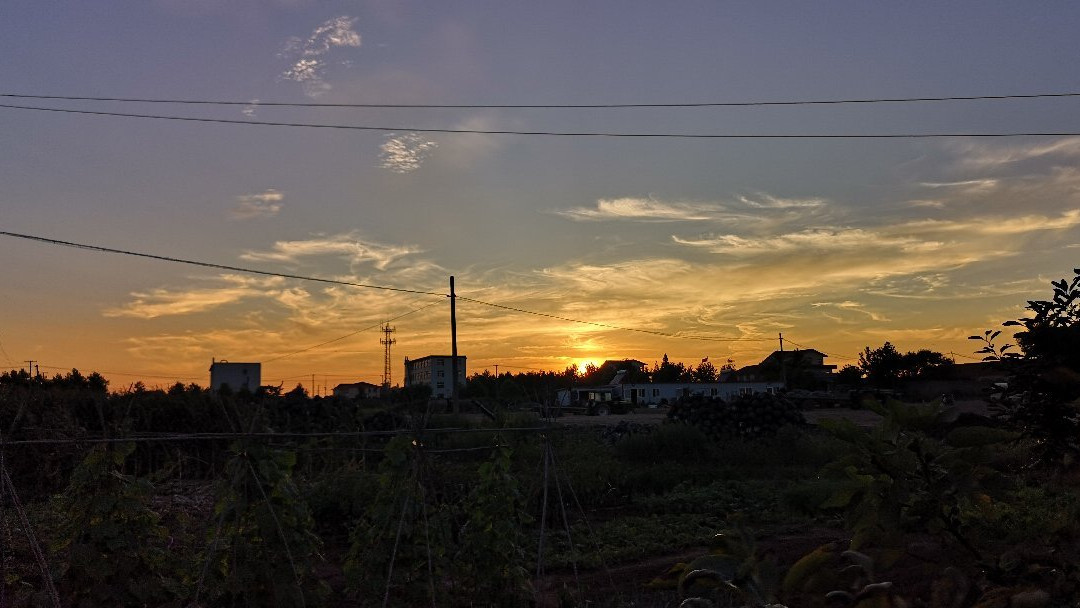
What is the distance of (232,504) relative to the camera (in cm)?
591

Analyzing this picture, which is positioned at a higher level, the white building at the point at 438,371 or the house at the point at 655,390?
the white building at the point at 438,371

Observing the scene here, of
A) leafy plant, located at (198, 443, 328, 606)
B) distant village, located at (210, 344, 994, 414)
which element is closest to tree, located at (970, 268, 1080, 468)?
leafy plant, located at (198, 443, 328, 606)

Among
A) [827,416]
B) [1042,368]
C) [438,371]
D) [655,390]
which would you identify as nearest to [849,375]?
[655,390]

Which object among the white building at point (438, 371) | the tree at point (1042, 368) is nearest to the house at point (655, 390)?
the white building at point (438, 371)

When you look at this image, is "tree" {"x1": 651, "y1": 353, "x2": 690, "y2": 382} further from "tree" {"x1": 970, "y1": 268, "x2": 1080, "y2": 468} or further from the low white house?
"tree" {"x1": 970, "y1": 268, "x2": 1080, "y2": 468}

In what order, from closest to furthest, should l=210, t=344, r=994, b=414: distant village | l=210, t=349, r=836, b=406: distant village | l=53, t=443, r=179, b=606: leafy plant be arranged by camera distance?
1. l=53, t=443, r=179, b=606: leafy plant
2. l=210, t=344, r=994, b=414: distant village
3. l=210, t=349, r=836, b=406: distant village

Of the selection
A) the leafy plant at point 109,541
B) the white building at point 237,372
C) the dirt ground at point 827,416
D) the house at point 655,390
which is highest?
the white building at point 237,372

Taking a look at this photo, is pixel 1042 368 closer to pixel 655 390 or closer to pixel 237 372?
pixel 237 372

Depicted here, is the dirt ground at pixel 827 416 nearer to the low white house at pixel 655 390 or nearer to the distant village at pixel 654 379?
the distant village at pixel 654 379

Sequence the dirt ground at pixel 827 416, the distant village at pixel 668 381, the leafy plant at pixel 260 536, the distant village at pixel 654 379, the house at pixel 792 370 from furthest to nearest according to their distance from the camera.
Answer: the house at pixel 792 370 → the distant village at pixel 654 379 → the distant village at pixel 668 381 → the dirt ground at pixel 827 416 → the leafy plant at pixel 260 536

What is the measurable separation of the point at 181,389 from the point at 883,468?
20.4 meters

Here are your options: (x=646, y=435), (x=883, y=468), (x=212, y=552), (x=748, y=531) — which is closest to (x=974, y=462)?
(x=883, y=468)

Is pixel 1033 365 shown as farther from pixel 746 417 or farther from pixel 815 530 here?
pixel 746 417

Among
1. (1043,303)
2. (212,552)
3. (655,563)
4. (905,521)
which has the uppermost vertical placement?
(1043,303)
